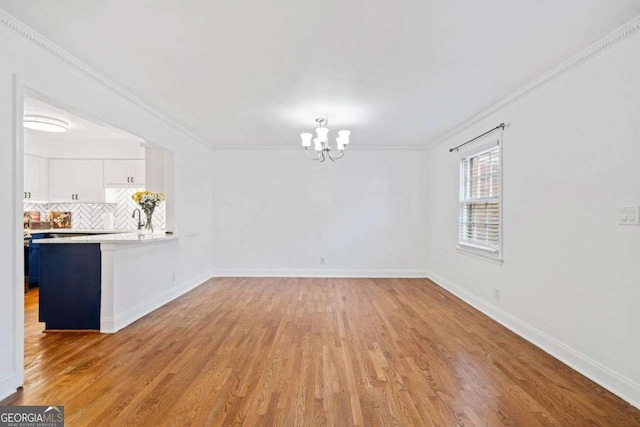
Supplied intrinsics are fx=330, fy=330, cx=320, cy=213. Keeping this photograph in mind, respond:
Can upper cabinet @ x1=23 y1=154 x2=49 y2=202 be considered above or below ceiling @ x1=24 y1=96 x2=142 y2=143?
below

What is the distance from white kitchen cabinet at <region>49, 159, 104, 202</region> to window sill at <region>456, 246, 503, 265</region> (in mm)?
6532

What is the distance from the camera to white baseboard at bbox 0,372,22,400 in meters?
2.18

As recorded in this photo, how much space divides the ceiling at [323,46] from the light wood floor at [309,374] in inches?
99.5

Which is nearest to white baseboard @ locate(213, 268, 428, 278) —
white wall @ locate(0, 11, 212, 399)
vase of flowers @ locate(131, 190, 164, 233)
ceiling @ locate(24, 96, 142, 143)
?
vase of flowers @ locate(131, 190, 164, 233)

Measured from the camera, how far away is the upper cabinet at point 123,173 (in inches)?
250

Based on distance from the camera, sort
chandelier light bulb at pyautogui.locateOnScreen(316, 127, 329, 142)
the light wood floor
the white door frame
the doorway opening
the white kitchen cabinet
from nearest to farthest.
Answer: the light wood floor < the white door frame < chandelier light bulb at pyautogui.locateOnScreen(316, 127, 329, 142) < the doorway opening < the white kitchen cabinet

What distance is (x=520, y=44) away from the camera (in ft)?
8.21

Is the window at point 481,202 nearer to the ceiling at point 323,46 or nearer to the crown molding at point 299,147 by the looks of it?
the ceiling at point 323,46

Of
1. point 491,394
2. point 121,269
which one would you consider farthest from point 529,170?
point 121,269

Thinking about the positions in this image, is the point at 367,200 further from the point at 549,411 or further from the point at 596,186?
the point at 549,411

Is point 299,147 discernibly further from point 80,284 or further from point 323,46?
point 80,284

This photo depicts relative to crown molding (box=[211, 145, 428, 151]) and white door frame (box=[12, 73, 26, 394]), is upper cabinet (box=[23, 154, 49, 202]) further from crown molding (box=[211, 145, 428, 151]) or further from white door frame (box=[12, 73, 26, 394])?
white door frame (box=[12, 73, 26, 394])

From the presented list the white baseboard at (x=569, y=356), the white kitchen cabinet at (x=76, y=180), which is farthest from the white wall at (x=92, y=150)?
the white baseboard at (x=569, y=356)

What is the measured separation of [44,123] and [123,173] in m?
1.62
